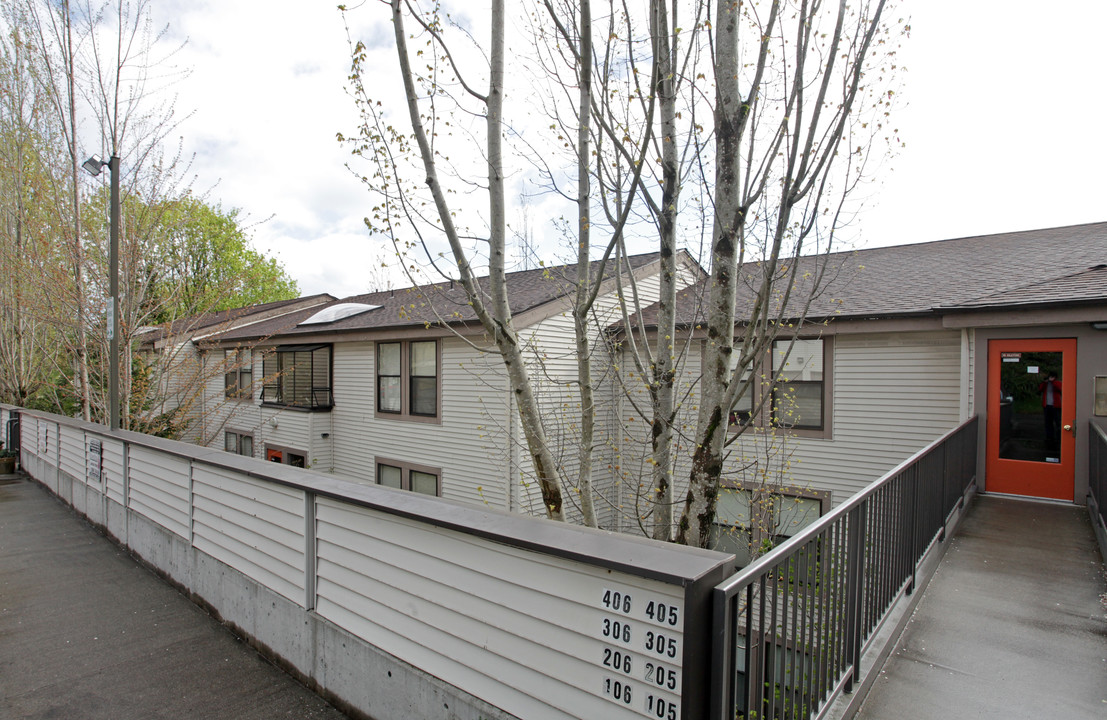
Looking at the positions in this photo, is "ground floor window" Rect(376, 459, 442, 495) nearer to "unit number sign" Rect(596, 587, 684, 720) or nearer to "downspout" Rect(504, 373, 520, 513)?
"downspout" Rect(504, 373, 520, 513)

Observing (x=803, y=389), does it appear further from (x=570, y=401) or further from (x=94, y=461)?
(x=94, y=461)

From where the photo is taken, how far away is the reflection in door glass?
23.6ft

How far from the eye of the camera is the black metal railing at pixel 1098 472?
5.08 metres

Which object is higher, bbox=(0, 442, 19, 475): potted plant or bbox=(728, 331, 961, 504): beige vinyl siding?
bbox=(728, 331, 961, 504): beige vinyl siding

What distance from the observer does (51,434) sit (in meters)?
9.59

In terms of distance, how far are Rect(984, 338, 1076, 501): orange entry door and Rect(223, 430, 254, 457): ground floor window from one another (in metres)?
16.0

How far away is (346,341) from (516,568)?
37.8 feet

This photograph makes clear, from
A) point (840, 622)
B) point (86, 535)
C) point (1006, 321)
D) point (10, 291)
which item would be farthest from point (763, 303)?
point (10, 291)

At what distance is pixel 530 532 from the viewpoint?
2.48m

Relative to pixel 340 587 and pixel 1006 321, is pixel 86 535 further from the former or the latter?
pixel 1006 321

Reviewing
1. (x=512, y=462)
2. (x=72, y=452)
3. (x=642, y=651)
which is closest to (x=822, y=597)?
(x=642, y=651)

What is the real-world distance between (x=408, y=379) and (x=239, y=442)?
25.8ft

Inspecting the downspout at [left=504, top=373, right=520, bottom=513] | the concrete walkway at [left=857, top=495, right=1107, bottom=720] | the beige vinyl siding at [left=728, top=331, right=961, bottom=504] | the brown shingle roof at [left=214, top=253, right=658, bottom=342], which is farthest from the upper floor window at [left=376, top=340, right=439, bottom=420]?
the concrete walkway at [left=857, top=495, right=1107, bottom=720]

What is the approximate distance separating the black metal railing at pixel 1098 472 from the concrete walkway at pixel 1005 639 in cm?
31
